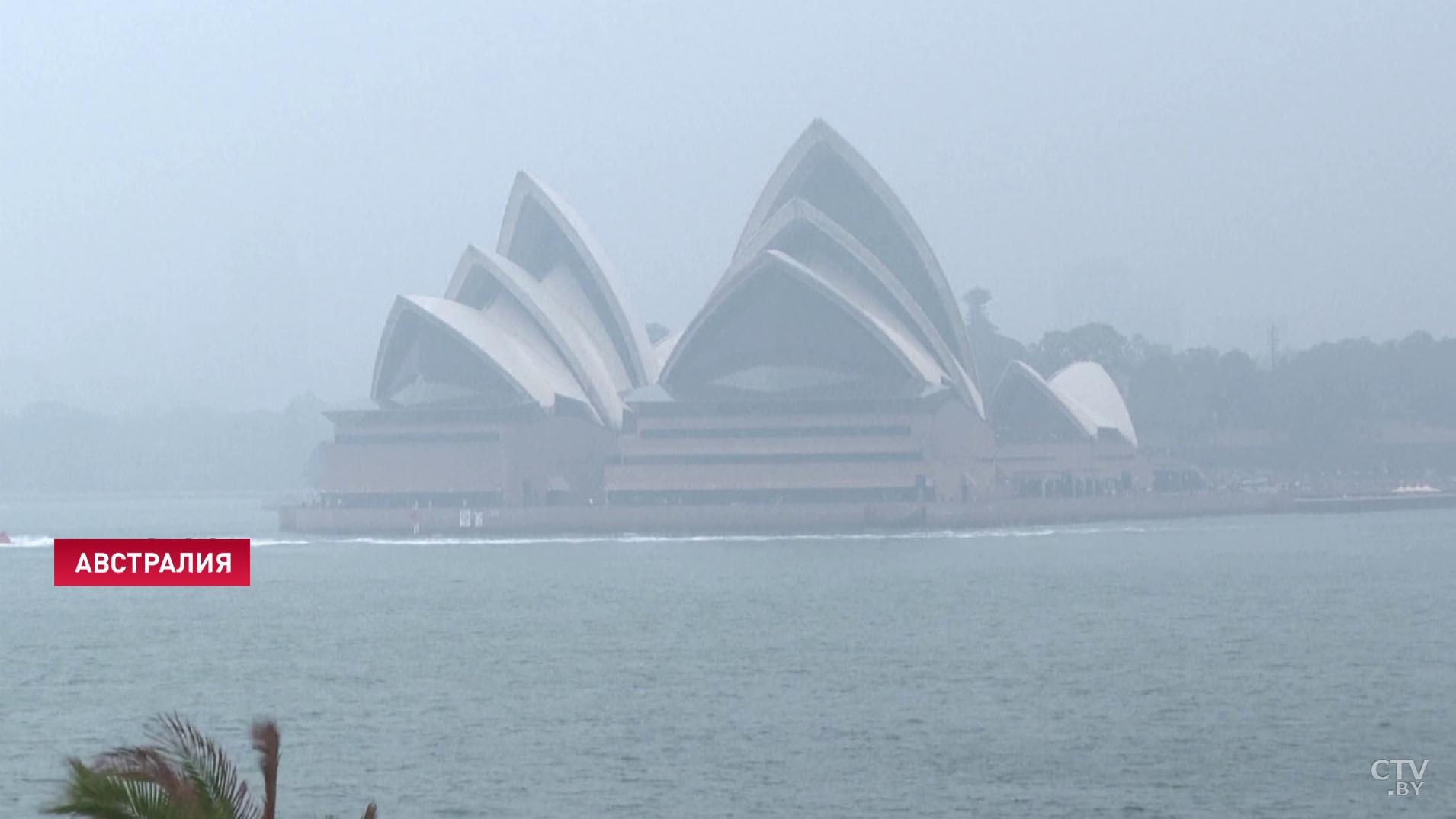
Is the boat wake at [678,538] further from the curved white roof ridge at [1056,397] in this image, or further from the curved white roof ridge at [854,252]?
the curved white roof ridge at [1056,397]

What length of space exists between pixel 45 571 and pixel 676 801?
4835 cm

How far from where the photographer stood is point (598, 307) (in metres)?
89.6

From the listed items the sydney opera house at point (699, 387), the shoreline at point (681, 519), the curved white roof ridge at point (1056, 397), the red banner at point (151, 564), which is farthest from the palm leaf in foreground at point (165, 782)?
the curved white roof ridge at point (1056, 397)

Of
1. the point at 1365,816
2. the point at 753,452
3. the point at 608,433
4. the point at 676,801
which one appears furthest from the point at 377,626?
the point at 608,433

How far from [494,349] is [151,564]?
20840 mm

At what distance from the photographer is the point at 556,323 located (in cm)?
8688

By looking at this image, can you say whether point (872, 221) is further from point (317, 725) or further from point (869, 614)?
point (317, 725)

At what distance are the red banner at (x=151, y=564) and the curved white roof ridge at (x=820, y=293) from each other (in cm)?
2183

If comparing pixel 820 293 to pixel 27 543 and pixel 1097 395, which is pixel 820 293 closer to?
pixel 1097 395

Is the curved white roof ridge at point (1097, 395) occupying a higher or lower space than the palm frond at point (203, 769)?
higher

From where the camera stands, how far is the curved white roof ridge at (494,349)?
83.6 m

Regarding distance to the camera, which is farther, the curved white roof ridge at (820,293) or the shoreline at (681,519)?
the curved white roof ridge at (820,293)

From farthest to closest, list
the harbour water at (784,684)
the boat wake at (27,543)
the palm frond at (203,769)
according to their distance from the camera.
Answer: the boat wake at (27,543), the harbour water at (784,684), the palm frond at (203,769)

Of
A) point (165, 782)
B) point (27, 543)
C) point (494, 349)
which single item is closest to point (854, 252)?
point (494, 349)
